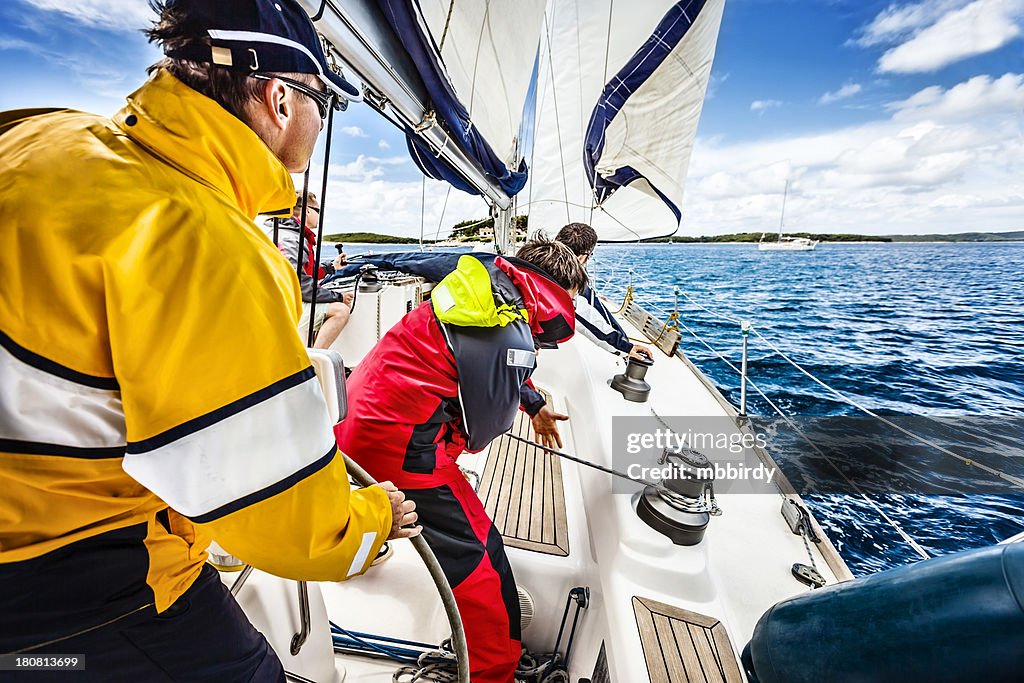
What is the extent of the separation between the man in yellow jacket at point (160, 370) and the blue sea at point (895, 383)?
144 cm

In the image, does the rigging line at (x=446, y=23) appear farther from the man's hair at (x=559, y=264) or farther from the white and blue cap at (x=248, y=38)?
the white and blue cap at (x=248, y=38)

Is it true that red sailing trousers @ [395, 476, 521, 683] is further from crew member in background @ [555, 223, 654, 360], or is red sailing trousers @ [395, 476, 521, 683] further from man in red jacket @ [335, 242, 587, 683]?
crew member in background @ [555, 223, 654, 360]

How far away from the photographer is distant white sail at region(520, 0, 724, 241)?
3244mm

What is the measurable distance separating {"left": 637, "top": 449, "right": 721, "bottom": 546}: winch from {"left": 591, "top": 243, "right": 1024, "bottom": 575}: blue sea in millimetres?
468

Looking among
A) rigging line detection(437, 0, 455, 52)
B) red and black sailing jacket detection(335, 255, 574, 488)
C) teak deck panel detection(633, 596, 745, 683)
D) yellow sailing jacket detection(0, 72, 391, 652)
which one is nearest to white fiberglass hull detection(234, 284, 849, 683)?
teak deck panel detection(633, 596, 745, 683)

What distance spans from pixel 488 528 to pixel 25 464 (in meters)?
1.05

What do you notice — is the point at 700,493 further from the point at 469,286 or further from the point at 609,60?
the point at 609,60

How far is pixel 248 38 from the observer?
1.91ft

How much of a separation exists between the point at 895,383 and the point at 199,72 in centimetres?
743

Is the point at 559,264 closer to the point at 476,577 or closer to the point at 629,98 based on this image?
the point at 476,577

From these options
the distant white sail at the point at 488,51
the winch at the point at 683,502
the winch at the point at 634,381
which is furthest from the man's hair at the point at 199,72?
the winch at the point at 634,381

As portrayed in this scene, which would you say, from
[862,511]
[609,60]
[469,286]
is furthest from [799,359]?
[469,286]

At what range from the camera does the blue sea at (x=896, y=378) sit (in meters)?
2.46

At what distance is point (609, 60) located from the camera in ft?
12.3
